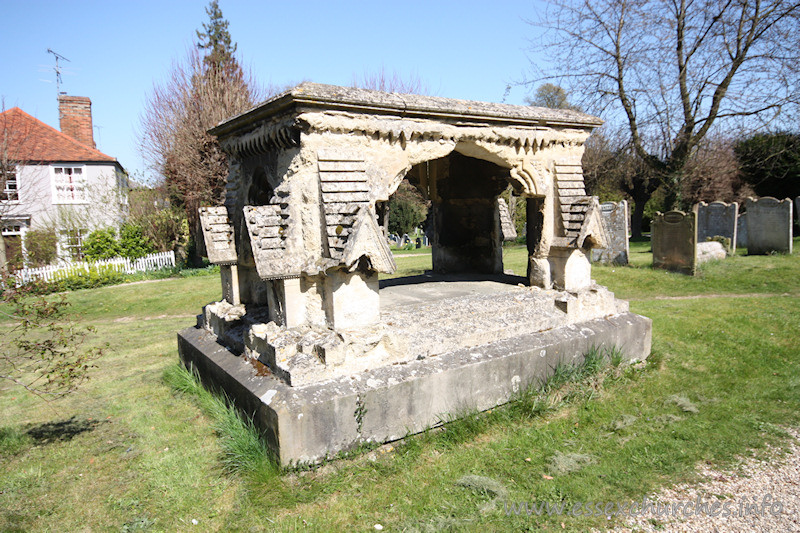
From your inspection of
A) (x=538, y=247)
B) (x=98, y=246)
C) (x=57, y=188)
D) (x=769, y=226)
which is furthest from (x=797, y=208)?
(x=57, y=188)

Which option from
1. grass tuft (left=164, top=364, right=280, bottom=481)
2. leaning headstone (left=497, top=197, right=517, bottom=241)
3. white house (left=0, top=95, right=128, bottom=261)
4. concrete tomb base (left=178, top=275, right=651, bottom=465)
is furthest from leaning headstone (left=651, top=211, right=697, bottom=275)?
white house (left=0, top=95, right=128, bottom=261)

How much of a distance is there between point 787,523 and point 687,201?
32640 mm

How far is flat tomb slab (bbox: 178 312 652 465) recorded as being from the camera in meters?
4.96

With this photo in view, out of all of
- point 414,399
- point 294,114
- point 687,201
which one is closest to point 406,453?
point 414,399

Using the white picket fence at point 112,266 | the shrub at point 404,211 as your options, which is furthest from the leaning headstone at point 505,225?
the shrub at point 404,211

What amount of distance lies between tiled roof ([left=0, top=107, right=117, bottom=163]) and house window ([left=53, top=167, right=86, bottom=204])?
660mm

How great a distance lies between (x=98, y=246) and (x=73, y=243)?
2007 mm

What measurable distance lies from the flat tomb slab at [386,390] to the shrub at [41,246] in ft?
60.4

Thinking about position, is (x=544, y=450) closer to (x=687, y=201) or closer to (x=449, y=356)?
(x=449, y=356)

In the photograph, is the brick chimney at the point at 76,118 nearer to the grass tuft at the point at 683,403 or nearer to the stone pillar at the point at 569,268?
the stone pillar at the point at 569,268

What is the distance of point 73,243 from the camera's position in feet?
75.0

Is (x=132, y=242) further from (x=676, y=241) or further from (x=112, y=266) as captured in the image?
(x=676, y=241)

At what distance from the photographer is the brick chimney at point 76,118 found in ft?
94.2

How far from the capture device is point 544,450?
214 inches
